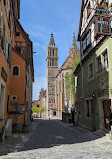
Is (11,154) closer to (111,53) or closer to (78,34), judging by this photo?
(111,53)

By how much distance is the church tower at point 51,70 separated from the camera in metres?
63.9

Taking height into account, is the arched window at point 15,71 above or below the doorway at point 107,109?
above

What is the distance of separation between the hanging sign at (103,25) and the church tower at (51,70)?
55.4 meters

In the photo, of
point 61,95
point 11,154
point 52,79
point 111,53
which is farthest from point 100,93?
point 52,79

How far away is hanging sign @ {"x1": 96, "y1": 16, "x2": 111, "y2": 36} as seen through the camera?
8.11 metres

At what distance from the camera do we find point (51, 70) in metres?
70.6

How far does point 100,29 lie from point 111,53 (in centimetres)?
187

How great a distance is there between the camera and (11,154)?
5.58 m

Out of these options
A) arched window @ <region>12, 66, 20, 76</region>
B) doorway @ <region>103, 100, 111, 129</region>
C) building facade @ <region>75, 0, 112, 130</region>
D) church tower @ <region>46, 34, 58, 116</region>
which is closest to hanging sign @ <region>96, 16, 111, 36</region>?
building facade @ <region>75, 0, 112, 130</region>

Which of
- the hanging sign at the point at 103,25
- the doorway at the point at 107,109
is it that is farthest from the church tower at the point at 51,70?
the hanging sign at the point at 103,25

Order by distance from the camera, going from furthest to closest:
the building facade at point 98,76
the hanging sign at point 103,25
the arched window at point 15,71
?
the arched window at point 15,71, the building facade at point 98,76, the hanging sign at point 103,25

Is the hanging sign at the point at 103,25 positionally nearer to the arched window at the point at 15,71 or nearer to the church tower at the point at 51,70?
the arched window at the point at 15,71

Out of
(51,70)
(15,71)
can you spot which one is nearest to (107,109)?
(15,71)

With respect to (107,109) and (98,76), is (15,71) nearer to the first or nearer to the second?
(98,76)
